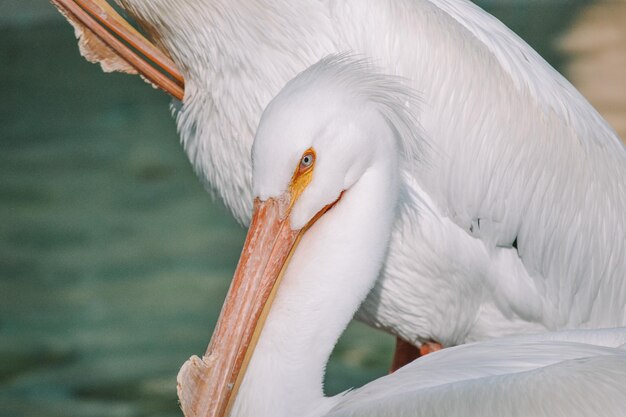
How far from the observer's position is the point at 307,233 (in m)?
2.67

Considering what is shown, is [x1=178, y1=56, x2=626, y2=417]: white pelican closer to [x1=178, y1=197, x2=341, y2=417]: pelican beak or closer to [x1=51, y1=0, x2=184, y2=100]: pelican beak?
[x1=178, y1=197, x2=341, y2=417]: pelican beak

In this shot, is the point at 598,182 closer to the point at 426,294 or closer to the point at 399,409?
the point at 426,294

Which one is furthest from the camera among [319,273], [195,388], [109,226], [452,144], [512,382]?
[109,226]

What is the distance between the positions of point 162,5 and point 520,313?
1.40 metres

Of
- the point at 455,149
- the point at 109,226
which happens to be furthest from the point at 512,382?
the point at 109,226

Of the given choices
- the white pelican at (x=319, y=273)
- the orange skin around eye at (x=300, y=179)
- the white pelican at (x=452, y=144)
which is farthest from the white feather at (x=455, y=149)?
the orange skin around eye at (x=300, y=179)

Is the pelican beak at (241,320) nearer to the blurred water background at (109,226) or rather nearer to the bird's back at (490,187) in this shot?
the bird's back at (490,187)

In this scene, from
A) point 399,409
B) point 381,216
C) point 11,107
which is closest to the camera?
point 399,409

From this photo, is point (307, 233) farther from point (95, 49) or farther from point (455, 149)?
point (95, 49)

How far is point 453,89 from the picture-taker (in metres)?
3.18

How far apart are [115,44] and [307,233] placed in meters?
0.97

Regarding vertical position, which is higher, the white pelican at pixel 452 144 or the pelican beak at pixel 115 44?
the pelican beak at pixel 115 44

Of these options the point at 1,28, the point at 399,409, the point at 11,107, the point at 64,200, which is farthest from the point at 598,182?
the point at 1,28

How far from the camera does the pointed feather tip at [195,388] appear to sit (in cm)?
247
